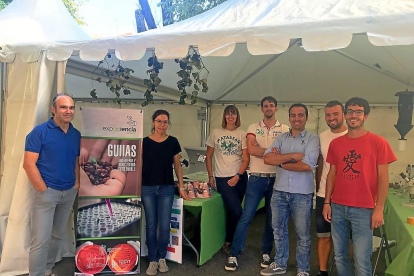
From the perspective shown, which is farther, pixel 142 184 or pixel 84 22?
pixel 84 22

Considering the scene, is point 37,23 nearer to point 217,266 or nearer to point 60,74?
point 60,74

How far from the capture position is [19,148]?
2.83m

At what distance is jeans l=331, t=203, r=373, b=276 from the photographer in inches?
79.7

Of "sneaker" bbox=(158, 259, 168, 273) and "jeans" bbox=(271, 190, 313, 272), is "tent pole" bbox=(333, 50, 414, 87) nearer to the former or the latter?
"jeans" bbox=(271, 190, 313, 272)

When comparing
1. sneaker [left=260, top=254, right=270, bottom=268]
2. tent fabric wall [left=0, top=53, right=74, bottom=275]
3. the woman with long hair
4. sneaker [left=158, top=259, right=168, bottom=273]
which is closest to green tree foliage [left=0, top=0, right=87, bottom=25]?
tent fabric wall [left=0, top=53, right=74, bottom=275]

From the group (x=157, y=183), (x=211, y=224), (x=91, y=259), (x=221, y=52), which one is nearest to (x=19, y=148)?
(x=91, y=259)

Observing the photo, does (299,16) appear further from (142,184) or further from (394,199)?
(394,199)

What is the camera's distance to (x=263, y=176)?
9.33 feet

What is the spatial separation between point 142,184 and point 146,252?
85 cm

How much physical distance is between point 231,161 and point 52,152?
5.16 feet

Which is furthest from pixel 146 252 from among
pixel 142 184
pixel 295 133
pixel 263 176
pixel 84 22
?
pixel 84 22

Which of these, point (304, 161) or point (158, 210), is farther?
point (158, 210)

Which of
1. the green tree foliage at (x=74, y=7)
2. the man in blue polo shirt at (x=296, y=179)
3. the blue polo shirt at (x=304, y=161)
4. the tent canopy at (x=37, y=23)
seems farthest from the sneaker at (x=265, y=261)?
the green tree foliage at (x=74, y=7)

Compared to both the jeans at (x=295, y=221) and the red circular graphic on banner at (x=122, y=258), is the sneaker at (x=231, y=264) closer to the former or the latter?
the jeans at (x=295, y=221)
